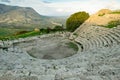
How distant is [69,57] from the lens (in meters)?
27.1

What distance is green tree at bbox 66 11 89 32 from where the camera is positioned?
57.2 m

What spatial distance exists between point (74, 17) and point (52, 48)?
2203 cm

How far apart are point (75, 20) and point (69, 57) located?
3144 cm

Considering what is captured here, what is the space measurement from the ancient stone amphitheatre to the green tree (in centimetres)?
250

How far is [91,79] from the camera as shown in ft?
28.9

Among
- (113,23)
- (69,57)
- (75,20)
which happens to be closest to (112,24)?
(113,23)

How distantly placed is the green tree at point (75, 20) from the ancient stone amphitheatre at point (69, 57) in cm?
250

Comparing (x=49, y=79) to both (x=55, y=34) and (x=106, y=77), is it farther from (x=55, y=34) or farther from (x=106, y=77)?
(x=55, y=34)

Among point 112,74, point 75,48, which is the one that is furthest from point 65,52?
point 112,74

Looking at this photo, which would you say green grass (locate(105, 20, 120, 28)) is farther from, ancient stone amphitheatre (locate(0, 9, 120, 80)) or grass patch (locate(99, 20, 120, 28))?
ancient stone amphitheatre (locate(0, 9, 120, 80))

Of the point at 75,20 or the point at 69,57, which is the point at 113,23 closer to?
the point at 75,20

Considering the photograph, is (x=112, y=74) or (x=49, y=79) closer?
(x=49, y=79)

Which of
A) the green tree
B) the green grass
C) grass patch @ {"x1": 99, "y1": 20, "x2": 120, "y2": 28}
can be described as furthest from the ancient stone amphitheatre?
the green tree

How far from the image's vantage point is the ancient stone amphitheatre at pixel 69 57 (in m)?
9.61
